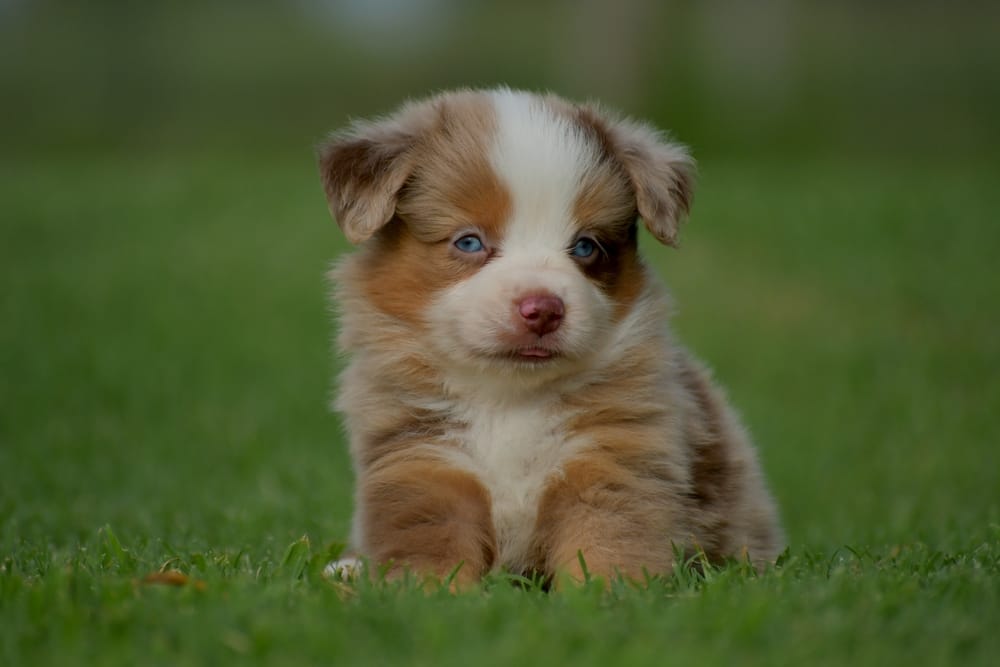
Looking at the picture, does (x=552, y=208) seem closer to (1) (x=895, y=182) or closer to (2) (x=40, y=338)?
(2) (x=40, y=338)

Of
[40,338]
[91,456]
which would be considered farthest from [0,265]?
[91,456]

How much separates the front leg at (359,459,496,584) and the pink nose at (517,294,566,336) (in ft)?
1.83

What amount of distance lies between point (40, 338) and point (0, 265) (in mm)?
2665

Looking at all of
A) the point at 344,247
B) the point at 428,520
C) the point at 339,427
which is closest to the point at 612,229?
the point at 428,520

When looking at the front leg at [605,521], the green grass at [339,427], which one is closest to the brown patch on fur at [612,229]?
the front leg at [605,521]

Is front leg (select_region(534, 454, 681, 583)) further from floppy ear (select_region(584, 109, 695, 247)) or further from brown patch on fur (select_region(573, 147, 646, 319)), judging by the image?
floppy ear (select_region(584, 109, 695, 247))

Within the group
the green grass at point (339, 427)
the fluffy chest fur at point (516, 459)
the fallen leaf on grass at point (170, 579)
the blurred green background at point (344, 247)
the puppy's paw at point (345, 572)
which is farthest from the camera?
the blurred green background at point (344, 247)

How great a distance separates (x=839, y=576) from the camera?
4035 mm

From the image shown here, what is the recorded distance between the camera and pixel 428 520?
174 inches

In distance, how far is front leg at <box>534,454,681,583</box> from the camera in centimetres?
429

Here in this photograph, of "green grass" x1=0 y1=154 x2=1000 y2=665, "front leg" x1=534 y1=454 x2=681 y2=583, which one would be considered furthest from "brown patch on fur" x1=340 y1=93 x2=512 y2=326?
"green grass" x1=0 y1=154 x2=1000 y2=665

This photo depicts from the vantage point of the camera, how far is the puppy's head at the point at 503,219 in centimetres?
449

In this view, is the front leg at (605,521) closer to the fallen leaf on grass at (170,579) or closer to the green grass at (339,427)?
the green grass at (339,427)

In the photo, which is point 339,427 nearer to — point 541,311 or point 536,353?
point 536,353
